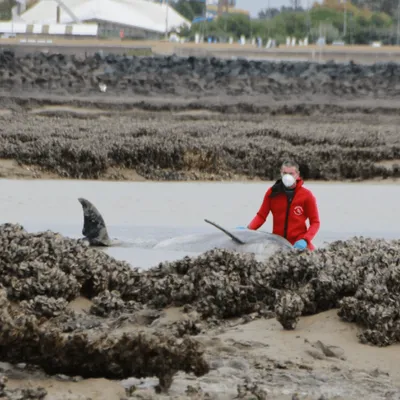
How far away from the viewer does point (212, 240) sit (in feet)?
28.6

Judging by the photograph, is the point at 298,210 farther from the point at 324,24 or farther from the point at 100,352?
the point at 324,24

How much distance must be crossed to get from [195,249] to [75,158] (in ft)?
30.3

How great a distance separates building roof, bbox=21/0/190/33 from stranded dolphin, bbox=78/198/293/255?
106069mm

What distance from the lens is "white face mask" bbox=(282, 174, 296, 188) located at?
8.75 meters

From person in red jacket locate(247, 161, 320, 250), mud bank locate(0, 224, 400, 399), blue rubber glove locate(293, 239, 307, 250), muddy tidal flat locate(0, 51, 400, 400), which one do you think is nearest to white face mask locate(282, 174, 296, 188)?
person in red jacket locate(247, 161, 320, 250)

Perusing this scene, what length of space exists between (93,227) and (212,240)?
42.0 inches

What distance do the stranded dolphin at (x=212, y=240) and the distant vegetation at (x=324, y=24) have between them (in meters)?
82.2

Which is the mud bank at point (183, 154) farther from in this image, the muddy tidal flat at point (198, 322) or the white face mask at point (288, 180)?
the white face mask at point (288, 180)

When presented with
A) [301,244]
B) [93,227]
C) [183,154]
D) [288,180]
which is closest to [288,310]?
[301,244]

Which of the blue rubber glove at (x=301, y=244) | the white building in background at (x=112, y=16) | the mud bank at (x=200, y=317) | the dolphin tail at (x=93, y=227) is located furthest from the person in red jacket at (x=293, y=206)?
the white building in background at (x=112, y=16)

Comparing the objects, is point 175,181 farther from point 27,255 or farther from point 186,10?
point 186,10

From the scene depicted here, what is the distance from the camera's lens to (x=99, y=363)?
475 cm

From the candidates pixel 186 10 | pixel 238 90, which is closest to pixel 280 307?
pixel 238 90

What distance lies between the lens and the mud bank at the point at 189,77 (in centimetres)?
4109
